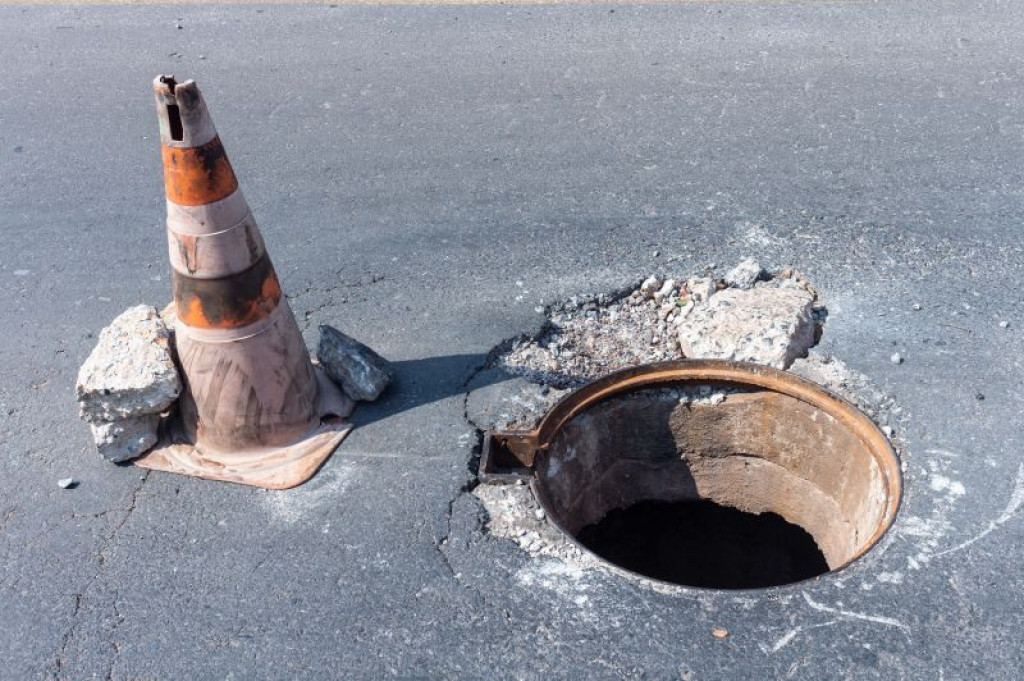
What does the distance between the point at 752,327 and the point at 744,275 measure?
54 cm

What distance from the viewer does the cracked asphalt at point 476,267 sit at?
129 inches

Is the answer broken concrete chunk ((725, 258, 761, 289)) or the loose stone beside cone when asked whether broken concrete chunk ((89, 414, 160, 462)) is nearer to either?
the loose stone beside cone

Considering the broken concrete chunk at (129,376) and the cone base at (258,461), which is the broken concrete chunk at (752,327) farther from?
the broken concrete chunk at (129,376)

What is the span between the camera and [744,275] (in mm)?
4824

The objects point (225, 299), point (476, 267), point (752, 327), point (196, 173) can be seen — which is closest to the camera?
point (196, 173)

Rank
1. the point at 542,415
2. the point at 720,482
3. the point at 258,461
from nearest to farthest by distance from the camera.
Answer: the point at 258,461
the point at 542,415
the point at 720,482

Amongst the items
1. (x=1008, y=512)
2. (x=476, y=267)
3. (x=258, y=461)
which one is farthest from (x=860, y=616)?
(x=476, y=267)

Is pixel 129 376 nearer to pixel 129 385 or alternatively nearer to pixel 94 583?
Answer: pixel 129 385

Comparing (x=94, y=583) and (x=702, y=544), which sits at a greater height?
(x=94, y=583)

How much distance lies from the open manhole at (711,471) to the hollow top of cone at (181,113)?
165cm

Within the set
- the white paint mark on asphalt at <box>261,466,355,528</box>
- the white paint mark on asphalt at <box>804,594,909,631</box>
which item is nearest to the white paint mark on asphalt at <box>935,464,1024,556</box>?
the white paint mark on asphalt at <box>804,594,909,631</box>

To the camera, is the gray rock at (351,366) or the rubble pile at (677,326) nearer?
the gray rock at (351,366)

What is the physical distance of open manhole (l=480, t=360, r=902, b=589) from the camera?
159 inches

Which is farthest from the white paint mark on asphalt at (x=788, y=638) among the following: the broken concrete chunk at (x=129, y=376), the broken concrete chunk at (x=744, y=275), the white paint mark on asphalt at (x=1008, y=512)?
the broken concrete chunk at (x=129, y=376)
